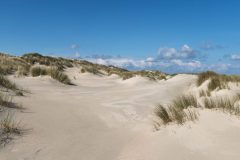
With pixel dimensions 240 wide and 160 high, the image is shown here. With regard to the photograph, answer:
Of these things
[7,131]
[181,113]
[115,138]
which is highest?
[181,113]

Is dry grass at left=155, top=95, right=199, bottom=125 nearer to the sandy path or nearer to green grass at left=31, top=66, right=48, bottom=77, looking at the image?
the sandy path

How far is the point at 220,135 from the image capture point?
5.02 m

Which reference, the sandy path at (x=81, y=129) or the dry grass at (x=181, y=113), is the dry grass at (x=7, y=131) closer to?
the sandy path at (x=81, y=129)

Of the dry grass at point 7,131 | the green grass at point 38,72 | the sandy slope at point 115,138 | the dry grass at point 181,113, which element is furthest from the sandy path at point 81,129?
the green grass at point 38,72

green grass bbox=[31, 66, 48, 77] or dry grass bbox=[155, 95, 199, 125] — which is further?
green grass bbox=[31, 66, 48, 77]

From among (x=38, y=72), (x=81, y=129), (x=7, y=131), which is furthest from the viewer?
(x=38, y=72)

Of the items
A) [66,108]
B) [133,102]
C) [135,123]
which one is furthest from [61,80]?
[135,123]

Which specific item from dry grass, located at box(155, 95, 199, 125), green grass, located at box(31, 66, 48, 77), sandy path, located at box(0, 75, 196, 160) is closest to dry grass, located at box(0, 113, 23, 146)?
sandy path, located at box(0, 75, 196, 160)

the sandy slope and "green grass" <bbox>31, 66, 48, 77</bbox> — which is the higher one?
"green grass" <bbox>31, 66, 48, 77</bbox>

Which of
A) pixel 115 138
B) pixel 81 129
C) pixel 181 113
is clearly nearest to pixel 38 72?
pixel 81 129

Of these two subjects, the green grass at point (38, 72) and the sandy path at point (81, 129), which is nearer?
the sandy path at point (81, 129)

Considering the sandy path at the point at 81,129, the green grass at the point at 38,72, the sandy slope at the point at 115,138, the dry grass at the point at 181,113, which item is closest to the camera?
the sandy slope at the point at 115,138

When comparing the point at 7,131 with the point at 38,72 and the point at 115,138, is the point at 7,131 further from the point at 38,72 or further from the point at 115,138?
the point at 38,72

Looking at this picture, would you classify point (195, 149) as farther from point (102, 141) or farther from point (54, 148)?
point (54, 148)
